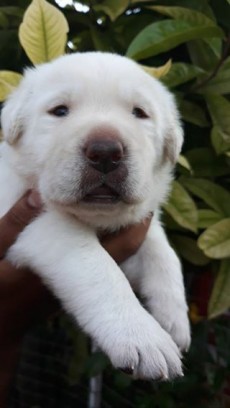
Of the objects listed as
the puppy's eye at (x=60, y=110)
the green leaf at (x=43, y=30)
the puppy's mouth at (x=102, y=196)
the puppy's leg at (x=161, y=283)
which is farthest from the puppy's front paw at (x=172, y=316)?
the green leaf at (x=43, y=30)

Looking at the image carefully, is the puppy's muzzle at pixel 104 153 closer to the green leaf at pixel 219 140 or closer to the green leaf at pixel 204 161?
the green leaf at pixel 219 140

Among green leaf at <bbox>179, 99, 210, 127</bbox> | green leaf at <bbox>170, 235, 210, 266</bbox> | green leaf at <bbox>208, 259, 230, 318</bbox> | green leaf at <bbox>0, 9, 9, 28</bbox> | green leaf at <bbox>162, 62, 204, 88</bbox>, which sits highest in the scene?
green leaf at <bbox>0, 9, 9, 28</bbox>

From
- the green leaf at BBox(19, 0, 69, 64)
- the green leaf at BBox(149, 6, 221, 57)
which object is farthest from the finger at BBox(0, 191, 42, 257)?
the green leaf at BBox(149, 6, 221, 57)

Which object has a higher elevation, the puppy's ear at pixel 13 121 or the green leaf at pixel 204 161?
the puppy's ear at pixel 13 121

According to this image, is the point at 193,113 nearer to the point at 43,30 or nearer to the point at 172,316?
the point at 43,30

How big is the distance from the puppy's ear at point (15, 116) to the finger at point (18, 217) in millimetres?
231

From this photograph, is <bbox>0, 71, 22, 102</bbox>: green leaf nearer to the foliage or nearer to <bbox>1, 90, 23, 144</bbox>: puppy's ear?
the foliage

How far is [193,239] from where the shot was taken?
289cm

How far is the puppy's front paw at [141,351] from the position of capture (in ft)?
6.01

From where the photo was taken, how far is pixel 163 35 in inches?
102

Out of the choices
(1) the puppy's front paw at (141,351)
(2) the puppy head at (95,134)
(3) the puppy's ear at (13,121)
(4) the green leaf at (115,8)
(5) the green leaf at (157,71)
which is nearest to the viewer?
(1) the puppy's front paw at (141,351)

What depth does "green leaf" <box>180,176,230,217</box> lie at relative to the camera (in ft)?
9.21

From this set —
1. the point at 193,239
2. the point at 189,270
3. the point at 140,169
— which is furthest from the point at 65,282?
the point at 189,270

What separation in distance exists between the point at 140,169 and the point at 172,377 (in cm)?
65
